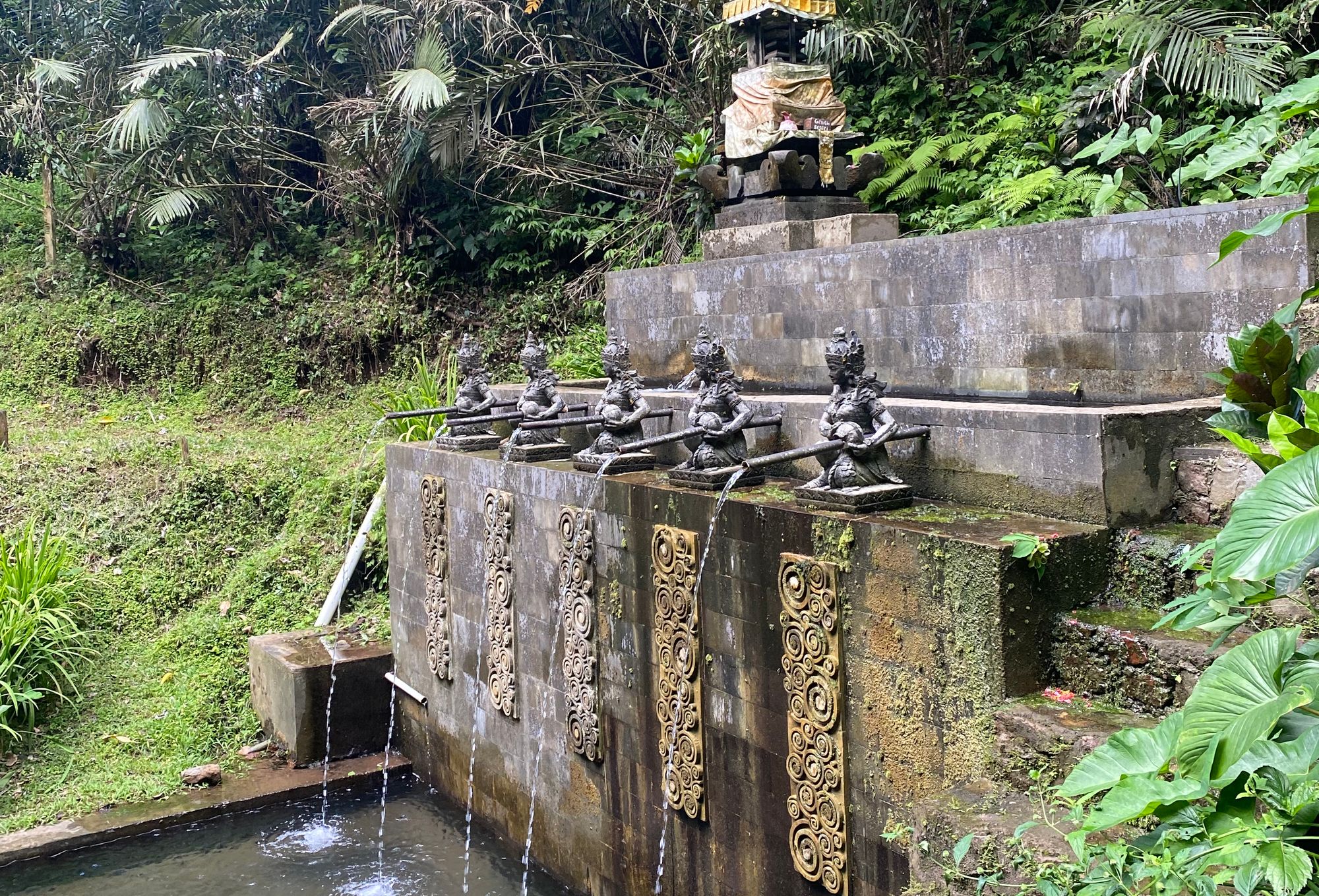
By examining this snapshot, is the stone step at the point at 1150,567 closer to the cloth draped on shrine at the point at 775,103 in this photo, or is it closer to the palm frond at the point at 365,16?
the cloth draped on shrine at the point at 775,103

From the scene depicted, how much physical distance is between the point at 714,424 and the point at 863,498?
1.08 m

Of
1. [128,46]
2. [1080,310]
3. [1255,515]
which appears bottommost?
[1255,515]

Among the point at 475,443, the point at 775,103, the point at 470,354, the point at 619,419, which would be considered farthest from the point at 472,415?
the point at 775,103

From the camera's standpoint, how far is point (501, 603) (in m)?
7.53

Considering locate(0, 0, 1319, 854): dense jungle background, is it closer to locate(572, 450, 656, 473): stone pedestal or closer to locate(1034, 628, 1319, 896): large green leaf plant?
locate(572, 450, 656, 473): stone pedestal

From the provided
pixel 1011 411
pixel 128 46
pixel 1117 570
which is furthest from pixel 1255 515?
pixel 128 46

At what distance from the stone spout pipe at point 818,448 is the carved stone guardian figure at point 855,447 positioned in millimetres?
15

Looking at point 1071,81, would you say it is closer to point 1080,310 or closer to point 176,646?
point 1080,310

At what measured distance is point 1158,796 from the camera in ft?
Answer: 7.91

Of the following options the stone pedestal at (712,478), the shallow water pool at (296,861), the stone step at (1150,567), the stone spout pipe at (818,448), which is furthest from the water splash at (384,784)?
the stone step at (1150,567)

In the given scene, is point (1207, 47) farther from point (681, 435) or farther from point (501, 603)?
point (501, 603)

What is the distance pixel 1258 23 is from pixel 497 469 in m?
7.37

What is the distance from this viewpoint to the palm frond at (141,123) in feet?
48.5

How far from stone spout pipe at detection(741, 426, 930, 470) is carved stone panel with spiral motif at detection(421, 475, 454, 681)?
3.72 metres
